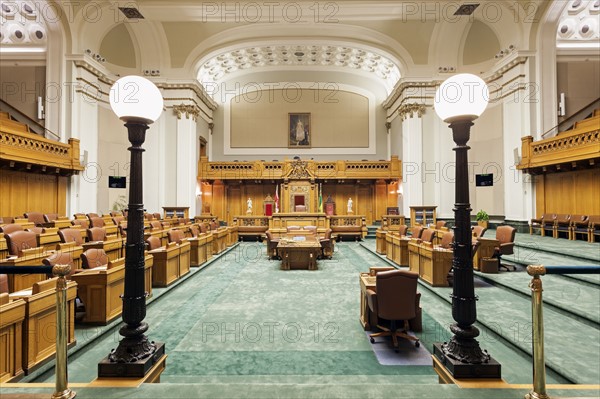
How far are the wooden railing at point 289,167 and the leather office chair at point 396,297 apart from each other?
12350mm

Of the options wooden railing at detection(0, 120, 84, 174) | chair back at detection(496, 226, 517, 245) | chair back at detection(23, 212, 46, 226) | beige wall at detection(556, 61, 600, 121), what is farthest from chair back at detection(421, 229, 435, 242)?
wooden railing at detection(0, 120, 84, 174)

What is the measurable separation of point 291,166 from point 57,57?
10567 millimetres

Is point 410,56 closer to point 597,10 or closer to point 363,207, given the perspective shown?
point 597,10

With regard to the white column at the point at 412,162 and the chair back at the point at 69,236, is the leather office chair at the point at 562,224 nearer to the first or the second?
the white column at the point at 412,162

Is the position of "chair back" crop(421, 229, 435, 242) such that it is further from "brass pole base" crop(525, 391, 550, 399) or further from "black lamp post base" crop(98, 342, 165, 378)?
"black lamp post base" crop(98, 342, 165, 378)

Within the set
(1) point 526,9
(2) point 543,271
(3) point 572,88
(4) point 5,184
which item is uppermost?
(1) point 526,9

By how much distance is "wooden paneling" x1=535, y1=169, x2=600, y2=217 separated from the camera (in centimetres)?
945

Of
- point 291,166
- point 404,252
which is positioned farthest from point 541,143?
point 291,166

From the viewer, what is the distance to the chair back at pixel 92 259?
13.8 feet

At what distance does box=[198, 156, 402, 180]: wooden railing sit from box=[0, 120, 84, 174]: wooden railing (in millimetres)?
5703

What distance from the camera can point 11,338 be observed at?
2.69m

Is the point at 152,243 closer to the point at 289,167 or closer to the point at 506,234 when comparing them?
the point at 506,234

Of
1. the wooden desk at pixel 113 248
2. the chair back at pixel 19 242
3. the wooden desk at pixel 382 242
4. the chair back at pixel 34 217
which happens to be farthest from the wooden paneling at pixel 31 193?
the wooden desk at pixel 382 242

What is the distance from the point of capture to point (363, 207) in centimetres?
1706
